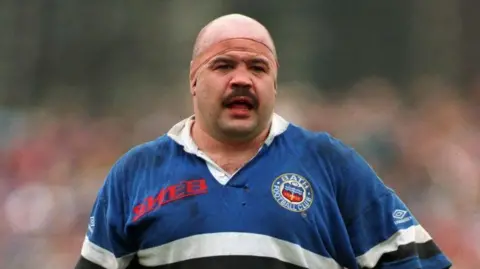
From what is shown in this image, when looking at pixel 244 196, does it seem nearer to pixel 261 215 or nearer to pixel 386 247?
pixel 261 215

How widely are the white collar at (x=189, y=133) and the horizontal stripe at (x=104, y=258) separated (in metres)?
0.20

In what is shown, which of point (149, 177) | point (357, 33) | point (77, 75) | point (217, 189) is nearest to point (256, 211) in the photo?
point (217, 189)

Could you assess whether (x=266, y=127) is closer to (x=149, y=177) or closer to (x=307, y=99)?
(x=149, y=177)

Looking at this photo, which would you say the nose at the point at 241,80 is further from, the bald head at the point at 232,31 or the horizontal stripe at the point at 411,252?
the horizontal stripe at the point at 411,252

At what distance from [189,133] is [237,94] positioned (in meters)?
0.14

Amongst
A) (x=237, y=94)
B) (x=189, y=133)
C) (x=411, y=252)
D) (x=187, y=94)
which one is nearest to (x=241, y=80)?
(x=237, y=94)

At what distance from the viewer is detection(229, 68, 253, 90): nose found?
117 cm

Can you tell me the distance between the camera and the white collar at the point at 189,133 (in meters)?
1.23

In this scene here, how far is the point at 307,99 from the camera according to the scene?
336 centimetres

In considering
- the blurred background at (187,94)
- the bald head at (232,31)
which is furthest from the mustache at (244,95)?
the blurred background at (187,94)

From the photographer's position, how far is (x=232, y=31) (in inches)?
48.5

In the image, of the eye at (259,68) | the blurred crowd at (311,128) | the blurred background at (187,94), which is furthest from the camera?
the blurred background at (187,94)

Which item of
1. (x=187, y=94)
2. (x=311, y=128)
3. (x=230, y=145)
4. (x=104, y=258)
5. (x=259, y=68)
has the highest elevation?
(x=187, y=94)

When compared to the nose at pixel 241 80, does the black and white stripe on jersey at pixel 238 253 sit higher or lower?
lower
